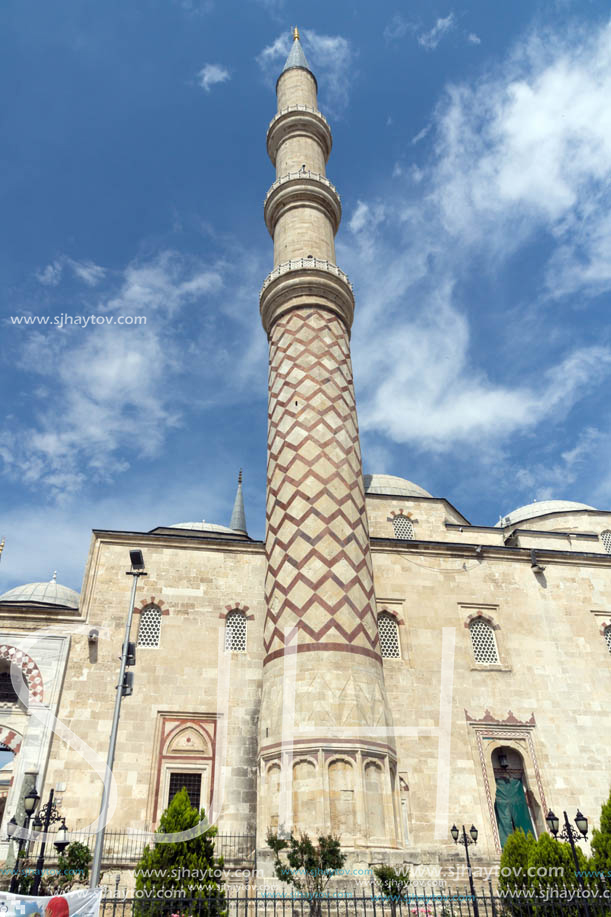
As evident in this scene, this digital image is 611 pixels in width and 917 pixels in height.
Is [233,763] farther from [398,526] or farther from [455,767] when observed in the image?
[398,526]

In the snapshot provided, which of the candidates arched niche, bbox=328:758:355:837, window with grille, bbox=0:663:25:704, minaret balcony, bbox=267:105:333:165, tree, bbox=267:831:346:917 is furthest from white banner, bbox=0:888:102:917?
minaret balcony, bbox=267:105:333:165

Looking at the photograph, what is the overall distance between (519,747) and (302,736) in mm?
6140

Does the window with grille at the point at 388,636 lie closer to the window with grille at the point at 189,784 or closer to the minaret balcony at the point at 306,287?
the window with grille at the point at 189,784

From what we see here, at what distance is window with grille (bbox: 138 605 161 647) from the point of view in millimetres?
13961

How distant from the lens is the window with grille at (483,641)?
50.0 ft

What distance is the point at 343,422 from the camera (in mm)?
14469

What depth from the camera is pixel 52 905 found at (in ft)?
20.8

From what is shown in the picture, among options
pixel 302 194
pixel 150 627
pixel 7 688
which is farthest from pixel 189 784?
pixel 302 194

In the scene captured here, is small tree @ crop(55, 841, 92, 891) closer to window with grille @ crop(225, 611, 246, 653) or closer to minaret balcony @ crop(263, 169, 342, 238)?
window with grille @ crop(225, 611, 246, 653)

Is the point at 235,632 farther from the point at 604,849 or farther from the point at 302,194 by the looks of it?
the point at 302,194

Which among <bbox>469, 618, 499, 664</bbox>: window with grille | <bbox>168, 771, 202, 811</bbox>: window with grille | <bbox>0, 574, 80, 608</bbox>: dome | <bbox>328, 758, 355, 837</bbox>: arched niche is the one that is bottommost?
<bbox>328, 758, 355, 837</bbox>: arched niche

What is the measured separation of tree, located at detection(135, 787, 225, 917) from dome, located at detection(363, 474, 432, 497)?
1233cm

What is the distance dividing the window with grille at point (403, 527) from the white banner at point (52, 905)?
43.4 feet

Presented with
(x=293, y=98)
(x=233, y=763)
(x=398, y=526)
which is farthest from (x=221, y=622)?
(x=293, y=98)
